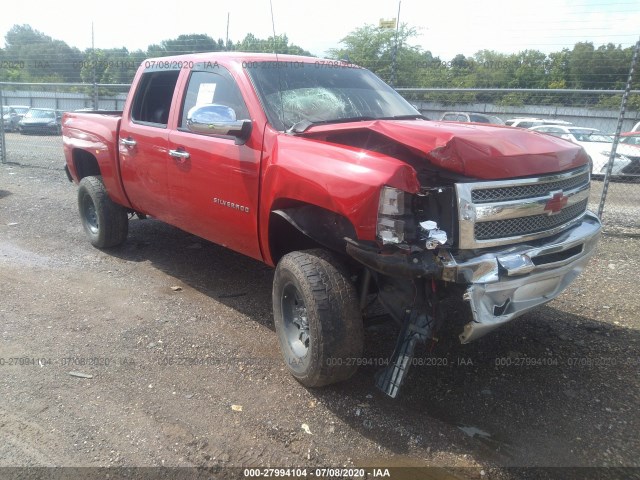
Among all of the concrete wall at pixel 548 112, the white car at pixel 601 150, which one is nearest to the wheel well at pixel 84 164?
the concrete wall at pixel 548 112

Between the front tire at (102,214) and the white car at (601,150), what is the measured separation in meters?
8.87

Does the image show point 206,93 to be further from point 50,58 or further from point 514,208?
point 50,58

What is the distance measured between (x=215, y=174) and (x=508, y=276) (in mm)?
2231

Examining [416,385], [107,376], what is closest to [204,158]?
[107,376]

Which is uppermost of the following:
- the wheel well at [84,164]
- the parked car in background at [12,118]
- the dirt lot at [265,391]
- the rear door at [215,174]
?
the rear door at [215,174]

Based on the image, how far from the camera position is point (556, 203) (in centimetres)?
301

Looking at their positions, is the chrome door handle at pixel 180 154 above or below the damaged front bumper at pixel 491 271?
above

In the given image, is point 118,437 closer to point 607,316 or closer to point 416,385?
point 416,385

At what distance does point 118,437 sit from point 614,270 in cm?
504

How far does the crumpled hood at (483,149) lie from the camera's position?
2.67 metres

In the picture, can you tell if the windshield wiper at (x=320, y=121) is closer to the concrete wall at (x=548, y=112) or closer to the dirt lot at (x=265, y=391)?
the dirt lot at (x=265, y=391)

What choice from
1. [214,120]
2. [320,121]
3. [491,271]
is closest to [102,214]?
[214,120]

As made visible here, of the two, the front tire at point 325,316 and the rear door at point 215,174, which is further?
the rear door at point 215,174

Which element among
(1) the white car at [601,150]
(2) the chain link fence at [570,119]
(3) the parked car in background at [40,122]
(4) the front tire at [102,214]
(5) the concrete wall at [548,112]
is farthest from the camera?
(3) the parked car in background at [40,122]
